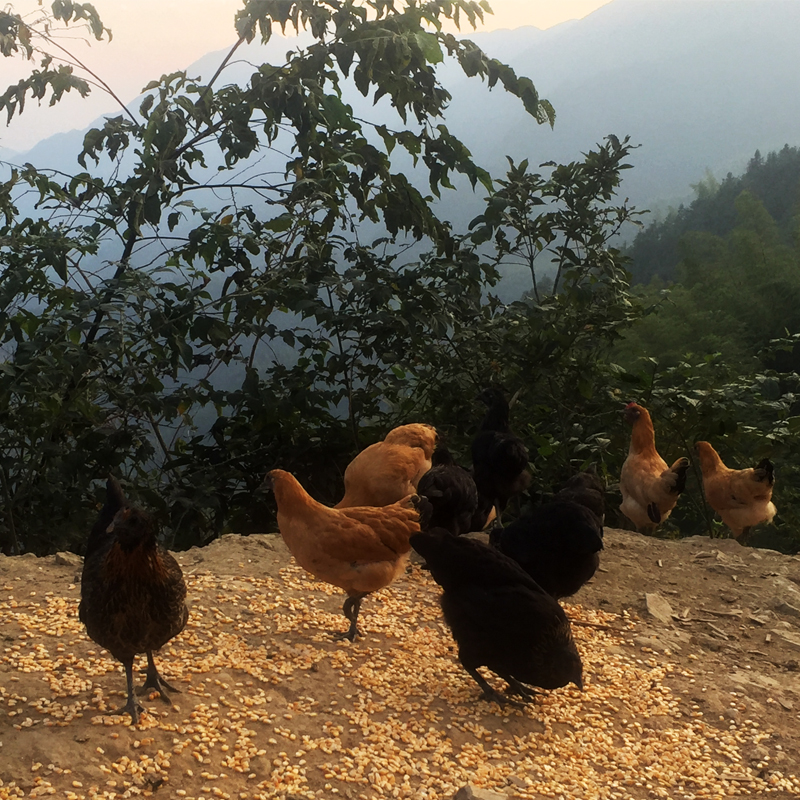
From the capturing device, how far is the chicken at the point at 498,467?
15.0 feet

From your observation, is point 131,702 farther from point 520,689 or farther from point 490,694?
point 520,689

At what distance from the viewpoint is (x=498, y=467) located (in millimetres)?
4602

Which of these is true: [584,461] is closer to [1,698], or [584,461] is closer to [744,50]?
[1,698]

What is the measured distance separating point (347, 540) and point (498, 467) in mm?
1790

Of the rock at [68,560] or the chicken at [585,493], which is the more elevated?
the chicken at [585,493]

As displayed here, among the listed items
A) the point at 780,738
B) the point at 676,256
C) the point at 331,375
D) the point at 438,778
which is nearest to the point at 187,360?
the point at 331,375

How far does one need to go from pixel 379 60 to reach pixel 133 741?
382 centimetres

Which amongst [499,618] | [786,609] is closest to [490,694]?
[499,618]

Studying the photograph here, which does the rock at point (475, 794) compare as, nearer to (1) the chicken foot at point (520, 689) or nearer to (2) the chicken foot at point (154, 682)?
(1) the chicken foot at point (520, 689)

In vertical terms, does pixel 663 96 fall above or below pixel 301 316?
above

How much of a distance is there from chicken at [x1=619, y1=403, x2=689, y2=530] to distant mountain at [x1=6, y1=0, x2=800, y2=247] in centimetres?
1046

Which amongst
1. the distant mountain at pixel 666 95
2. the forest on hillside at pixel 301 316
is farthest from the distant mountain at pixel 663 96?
the forest on hillside at pixel 301 316

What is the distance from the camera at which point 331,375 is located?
5.09 meters

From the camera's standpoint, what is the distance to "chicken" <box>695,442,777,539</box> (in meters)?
5.11
